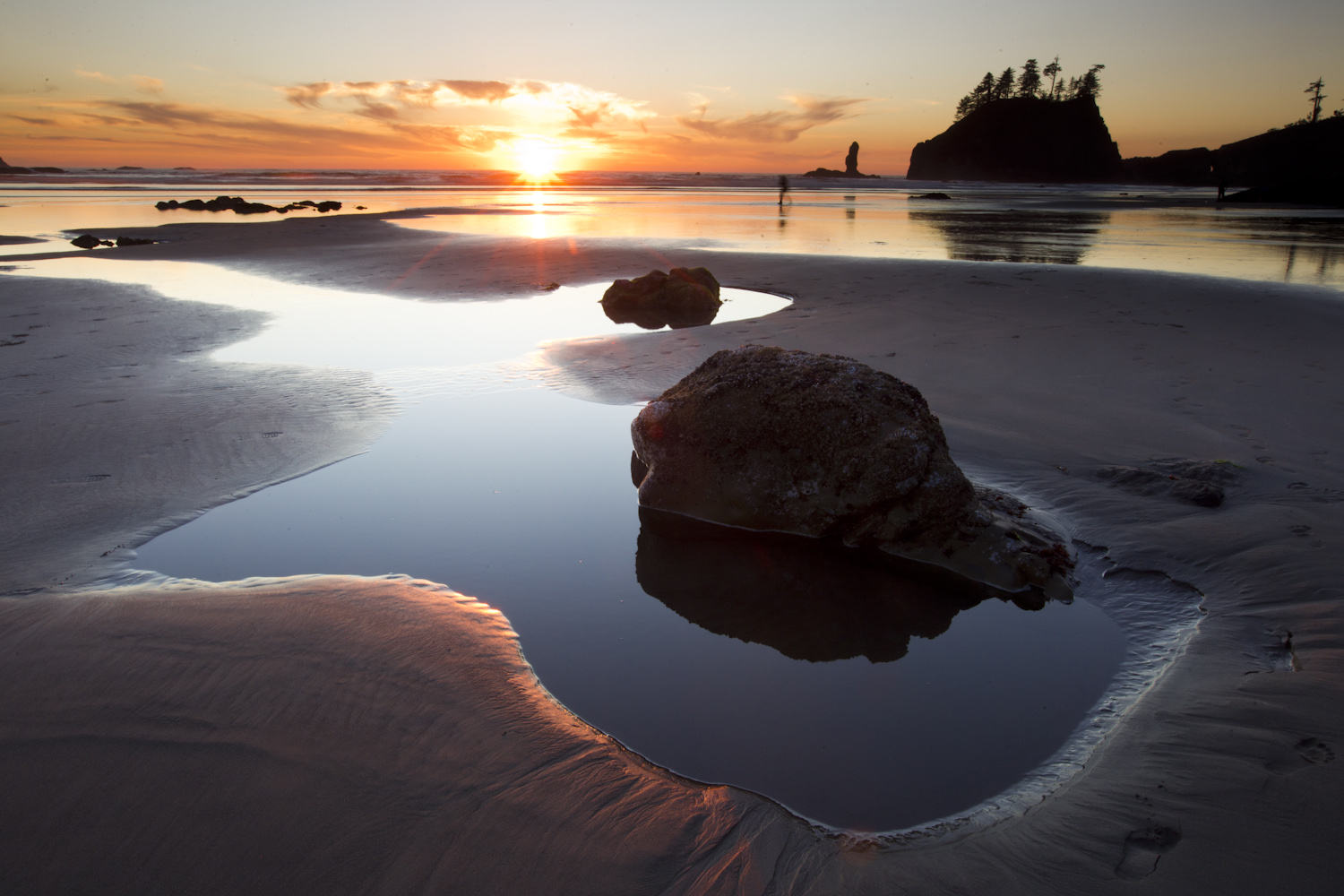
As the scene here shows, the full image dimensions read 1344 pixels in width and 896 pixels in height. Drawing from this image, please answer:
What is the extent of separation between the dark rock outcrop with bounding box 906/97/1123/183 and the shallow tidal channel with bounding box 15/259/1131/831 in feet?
315

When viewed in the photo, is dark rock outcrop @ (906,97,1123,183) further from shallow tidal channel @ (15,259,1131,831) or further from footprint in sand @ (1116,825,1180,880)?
footprint in sand @ (1116,825,1180,880)

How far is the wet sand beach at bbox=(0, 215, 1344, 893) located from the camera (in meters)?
1.69

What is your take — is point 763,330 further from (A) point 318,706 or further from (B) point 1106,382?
(A) point 318,706

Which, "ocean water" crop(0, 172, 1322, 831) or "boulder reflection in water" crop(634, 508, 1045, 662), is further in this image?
"boulder reflection in water" crop(634, 508, 1045, 662)

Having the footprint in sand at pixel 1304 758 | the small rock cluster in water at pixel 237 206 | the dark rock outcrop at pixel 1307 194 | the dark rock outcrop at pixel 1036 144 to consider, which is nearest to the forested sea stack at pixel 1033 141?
the dark rock outcrop at pixel 1036 144

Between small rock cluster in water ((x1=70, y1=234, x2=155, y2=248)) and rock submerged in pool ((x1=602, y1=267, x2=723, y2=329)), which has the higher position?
small rock cluster in water ((x1=70, y1=234, x2=155, y2=248))

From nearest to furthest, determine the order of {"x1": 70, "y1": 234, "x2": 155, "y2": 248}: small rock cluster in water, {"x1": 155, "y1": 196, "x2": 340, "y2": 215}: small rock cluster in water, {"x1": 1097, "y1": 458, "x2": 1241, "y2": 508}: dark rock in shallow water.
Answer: {"x1": 1097, "y1": 458, "x2": 1241, "y2": 508}: dark rock in shallow water, {"x1": 70, "y1": 234, "x2": 155, "y2": 248}: small rock cluster in water, {"x1": 155, "y1": 196, "x2": 340, "y2": 215}: small rock cluster in water

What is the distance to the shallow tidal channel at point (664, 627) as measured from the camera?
2.04m

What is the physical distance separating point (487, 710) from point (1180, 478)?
3.68 metres

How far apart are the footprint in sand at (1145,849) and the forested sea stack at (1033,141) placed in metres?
97.9

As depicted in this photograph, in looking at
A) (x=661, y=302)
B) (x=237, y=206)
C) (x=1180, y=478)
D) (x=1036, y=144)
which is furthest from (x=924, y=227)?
(x=1036, y=144)

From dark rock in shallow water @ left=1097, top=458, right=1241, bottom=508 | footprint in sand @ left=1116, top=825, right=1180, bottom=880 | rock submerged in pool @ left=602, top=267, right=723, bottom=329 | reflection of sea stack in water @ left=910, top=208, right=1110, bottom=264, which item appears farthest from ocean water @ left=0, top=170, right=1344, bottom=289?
footprint in sand @ left=1116, top=825, right=1180, bottom=880

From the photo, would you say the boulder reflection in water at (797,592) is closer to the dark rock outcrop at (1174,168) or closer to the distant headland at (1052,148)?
the distant headland at (1052,148)

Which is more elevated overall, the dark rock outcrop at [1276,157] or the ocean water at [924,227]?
the dark rock outcrop at [1276,157]
